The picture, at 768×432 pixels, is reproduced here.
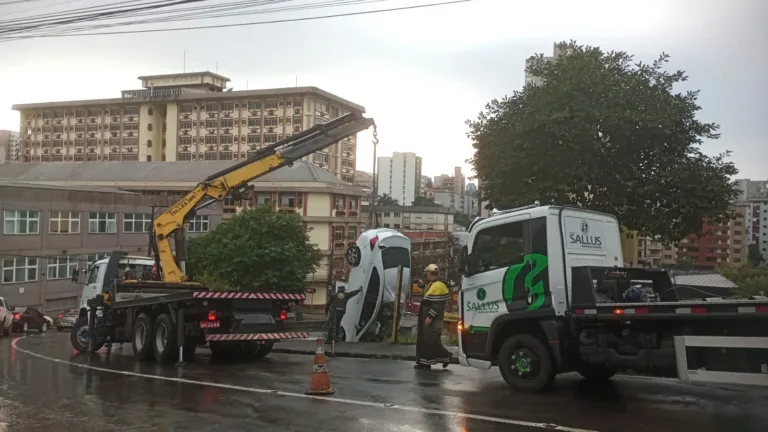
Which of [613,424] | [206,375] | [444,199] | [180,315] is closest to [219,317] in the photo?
[180,315]

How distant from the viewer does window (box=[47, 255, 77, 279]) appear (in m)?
48.4

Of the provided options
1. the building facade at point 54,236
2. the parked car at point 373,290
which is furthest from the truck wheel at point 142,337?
the building facade at point 54,236

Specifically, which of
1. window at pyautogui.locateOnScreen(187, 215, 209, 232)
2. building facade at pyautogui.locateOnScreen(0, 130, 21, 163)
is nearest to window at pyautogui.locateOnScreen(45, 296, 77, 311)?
window at pyautogui.locateOnScreen(187, 215, 209, 232)

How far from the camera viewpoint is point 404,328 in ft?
62.6

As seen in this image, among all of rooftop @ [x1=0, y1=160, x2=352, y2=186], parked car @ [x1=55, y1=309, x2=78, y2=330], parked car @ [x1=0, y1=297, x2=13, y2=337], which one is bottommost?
parked car @ [x1=55, y1=309, x2=78, y2=330]

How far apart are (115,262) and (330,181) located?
1886 inches

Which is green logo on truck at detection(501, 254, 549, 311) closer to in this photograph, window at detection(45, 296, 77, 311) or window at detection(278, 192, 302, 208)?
window at detection(45, 296, 77, 311)

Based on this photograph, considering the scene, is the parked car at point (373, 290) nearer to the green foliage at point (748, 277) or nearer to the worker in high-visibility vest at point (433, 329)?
the worker in high-visibility vest at point (433, 329)

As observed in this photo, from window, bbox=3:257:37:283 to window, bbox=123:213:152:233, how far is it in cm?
1088

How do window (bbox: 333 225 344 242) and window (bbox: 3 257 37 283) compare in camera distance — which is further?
window (bbox: 333 225 344 242)

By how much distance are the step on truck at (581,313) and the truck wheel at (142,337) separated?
7761 millimetres

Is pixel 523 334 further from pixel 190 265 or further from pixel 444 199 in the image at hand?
pixel 444 199

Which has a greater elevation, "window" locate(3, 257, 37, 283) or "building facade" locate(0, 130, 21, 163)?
"building facade" locate(0, 130, 21, 163)

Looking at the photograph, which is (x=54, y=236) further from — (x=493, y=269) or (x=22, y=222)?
(x=493, y=269)
